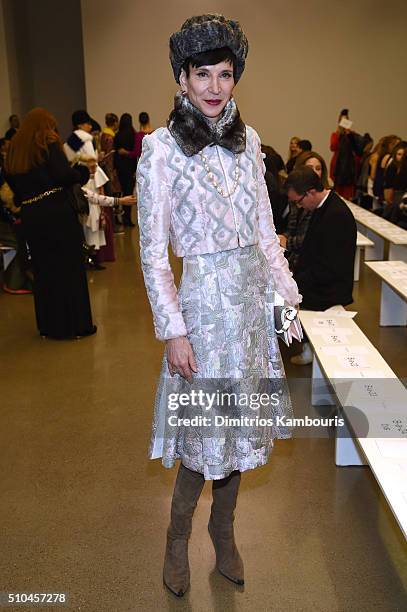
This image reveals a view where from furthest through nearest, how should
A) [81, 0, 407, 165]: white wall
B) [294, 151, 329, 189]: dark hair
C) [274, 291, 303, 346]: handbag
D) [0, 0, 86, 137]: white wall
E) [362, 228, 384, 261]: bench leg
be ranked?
1. [0, 0, 86, 137]: white wall
2. [81, 0, 407, 165]: white wall
3. [362, 228, 384, 261]: bench leg
4. [294, 151, 329, 189]: dark hair
5. [274, 291, 303, 346]: handbag

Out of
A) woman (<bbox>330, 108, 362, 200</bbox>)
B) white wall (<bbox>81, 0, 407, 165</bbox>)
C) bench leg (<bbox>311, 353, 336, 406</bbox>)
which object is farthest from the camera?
white wall (<bbox>81, 0, 407, 165</bbox>)

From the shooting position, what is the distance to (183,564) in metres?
2.44

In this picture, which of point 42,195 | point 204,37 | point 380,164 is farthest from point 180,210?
point 380,164

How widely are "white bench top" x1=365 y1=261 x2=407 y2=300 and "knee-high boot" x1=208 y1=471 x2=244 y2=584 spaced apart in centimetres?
249

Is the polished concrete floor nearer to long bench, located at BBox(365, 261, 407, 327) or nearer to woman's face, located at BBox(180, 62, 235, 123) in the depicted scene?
long bench, located at BBox(365, 261, 407, 327)

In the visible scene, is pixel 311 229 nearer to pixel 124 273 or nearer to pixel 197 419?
pixel 197 419

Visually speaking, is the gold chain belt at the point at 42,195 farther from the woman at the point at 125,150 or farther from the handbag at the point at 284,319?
the woman at the point at 125,150

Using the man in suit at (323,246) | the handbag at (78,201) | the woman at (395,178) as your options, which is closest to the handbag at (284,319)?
the man in suit at (323,246)

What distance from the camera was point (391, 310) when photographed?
5398mm

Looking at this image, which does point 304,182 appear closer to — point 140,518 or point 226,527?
point 140,518

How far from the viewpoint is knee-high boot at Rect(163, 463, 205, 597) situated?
2.29m

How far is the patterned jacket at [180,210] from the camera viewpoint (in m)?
1.98

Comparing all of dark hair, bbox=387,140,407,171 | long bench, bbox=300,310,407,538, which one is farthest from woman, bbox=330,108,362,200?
long bench, bbox=300,310,407,538

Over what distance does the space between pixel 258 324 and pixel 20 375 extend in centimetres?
280
